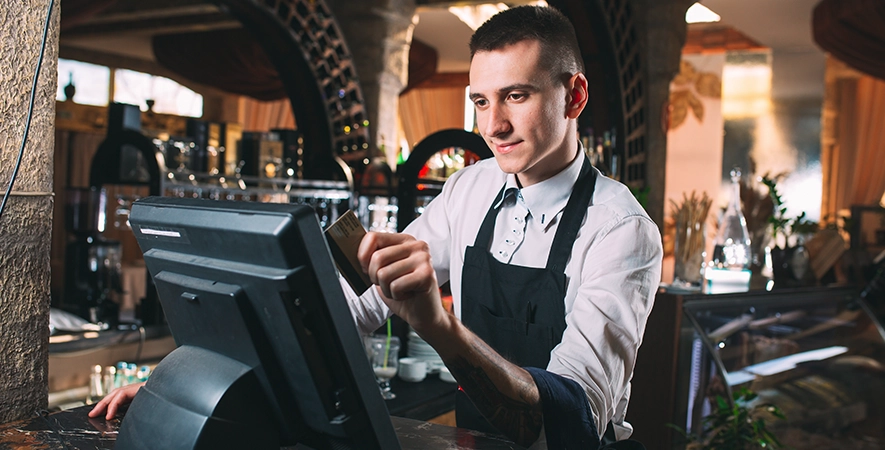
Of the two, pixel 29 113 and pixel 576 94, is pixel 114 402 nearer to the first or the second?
pixel 29 113

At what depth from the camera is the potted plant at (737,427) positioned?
2807mm

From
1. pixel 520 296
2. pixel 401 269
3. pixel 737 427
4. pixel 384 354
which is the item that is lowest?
pixel 737 427

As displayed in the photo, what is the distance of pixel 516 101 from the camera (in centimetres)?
144

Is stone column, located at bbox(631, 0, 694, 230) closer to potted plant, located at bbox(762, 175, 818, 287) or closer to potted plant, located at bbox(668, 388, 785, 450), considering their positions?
potted plant, located at bbox(762, 175, 818, 287)

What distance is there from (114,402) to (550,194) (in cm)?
94

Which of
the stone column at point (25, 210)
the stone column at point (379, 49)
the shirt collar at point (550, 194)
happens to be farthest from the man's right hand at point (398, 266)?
the stone column at point (379, 49)

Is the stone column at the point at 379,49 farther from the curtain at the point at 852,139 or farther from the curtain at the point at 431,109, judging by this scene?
the curtain at the point at 431,109

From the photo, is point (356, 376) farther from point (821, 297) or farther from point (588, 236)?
point (821, 297)

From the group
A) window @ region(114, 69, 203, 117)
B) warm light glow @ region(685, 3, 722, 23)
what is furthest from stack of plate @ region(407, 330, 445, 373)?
window @ region(114, 69, 203, 117)

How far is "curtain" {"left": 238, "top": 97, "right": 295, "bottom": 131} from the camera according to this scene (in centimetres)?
1280

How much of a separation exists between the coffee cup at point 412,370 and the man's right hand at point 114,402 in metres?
1.41

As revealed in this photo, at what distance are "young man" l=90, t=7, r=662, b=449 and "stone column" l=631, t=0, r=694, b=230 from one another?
4888 millimetres

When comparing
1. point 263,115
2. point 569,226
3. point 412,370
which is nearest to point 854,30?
point 412,370

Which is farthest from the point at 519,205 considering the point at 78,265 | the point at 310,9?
the point at 310,9
